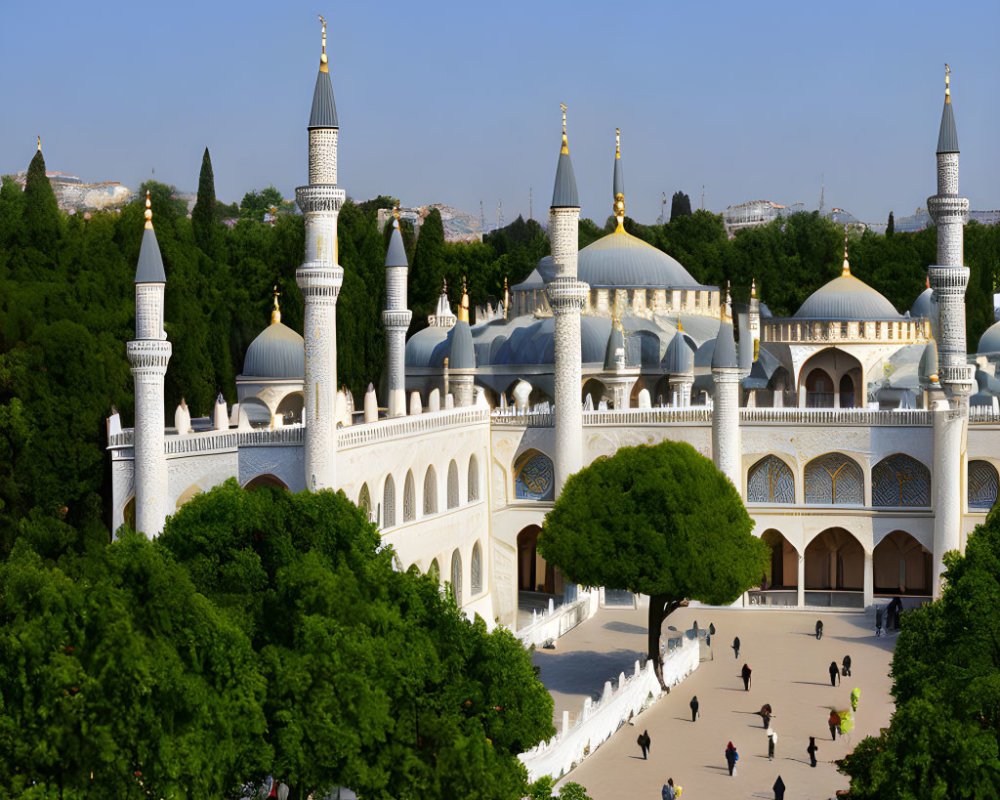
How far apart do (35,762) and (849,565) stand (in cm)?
2861

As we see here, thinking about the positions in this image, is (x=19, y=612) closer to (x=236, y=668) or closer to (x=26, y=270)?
(x=236, y=668)

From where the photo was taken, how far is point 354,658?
18.7 meters

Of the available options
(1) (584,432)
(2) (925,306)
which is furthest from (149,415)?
(2) (925,306)

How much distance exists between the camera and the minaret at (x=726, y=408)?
38.9m

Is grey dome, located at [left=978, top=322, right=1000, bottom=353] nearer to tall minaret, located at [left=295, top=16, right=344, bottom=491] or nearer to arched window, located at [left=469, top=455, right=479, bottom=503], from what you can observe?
arched window, located at [left=469, top=455, right=479, bottom=503]

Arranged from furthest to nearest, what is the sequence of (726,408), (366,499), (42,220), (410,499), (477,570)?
(42,220)
(726,408)
(477,570)
(410,499)
(366,499)

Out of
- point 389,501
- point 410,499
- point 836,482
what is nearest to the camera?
point 389,501

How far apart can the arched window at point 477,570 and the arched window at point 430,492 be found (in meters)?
3.22

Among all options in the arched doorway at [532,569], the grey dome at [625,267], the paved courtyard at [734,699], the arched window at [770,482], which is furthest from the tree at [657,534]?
the grey dome at [625,267]

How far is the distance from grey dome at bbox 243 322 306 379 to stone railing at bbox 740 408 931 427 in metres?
11.1

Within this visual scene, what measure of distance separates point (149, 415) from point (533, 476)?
48.8 feet

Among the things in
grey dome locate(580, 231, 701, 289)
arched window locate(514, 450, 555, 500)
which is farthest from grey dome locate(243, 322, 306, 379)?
grey dome locate(580, 231, 701, 289)

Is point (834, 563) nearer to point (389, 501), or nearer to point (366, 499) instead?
point (389, 501)

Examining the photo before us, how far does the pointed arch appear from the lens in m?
38.8
